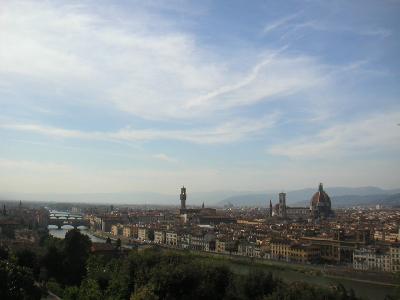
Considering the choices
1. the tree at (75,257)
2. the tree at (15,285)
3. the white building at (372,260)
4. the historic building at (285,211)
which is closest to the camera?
the tree at (15,285)

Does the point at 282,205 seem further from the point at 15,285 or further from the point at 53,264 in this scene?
the point at 15,285

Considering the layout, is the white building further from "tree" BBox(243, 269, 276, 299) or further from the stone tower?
the stone tower

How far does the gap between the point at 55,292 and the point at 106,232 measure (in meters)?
48.3

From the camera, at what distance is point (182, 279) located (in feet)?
52.7

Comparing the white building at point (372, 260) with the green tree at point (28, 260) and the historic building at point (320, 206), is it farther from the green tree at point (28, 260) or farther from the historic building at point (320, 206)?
the historic building at point (320, 206)

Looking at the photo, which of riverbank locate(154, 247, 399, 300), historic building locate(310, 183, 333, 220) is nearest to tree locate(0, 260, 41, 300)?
riverbank locate(154, 247, 399, 300)

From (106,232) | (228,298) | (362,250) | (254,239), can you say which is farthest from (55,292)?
(106,232)

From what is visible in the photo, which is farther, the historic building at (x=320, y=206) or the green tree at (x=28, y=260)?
the historic building at (x=320, y=206)

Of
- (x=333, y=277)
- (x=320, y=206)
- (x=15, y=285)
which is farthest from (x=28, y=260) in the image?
(x=320, y=206)

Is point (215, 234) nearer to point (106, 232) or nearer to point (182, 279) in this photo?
point (106, 232)

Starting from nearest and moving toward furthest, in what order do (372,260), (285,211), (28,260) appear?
(28,260)
(372,260)
(285,211)

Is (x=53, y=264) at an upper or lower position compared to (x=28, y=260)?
lower

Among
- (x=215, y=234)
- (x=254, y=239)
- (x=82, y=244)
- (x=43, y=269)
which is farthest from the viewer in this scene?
(x=215, y=234)

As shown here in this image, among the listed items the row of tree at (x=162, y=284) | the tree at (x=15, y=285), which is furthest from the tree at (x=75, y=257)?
the tree at (x=15, y=285)
